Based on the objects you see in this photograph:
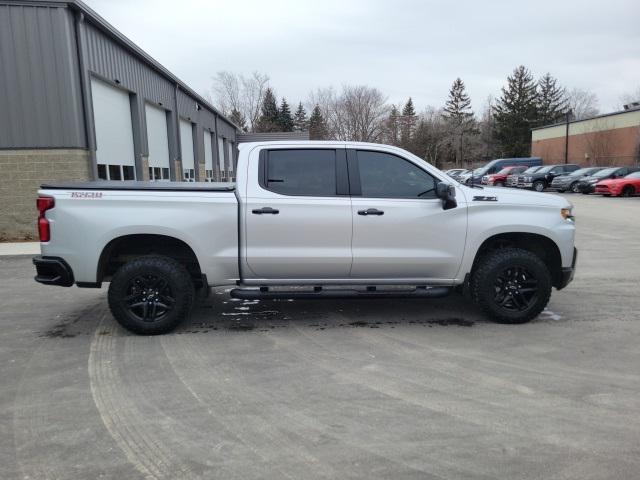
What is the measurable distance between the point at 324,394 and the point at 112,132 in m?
13.3

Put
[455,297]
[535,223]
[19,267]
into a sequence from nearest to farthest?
1. [535,223]
2. [455,297]
3. [19,267]

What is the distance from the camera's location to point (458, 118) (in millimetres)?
85188

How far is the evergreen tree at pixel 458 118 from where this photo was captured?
75.7 metres

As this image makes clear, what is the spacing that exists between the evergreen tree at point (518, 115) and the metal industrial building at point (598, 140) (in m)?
17.0

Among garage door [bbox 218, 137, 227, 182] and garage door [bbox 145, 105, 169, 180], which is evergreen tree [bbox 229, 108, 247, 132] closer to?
garage door [bbox 218, 137, 227, 182]

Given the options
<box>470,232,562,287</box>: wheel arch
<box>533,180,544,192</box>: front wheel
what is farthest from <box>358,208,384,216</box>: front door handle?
<box>533,180,544,192</box>: front wheel

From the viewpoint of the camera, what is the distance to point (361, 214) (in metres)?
5.47

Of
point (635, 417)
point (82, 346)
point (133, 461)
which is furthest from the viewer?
point (82, 346)

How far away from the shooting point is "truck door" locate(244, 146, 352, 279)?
5.43 metres

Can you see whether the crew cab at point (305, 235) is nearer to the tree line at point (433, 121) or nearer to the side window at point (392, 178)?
the side window at point (392, 178)

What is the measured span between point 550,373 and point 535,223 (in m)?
1.87

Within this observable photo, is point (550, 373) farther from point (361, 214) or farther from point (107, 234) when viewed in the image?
point (107, 234)

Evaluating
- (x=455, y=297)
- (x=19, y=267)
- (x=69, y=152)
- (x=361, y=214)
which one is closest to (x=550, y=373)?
(x=361, y=214)

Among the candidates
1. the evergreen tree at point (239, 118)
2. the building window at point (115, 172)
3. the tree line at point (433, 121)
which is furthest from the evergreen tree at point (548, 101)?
the building window at point (115, 172)
